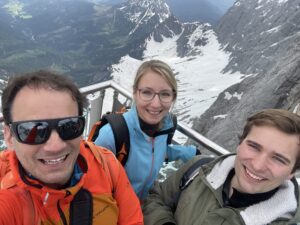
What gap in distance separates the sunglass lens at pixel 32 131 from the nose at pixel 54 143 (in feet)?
0.21

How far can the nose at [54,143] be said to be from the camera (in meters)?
3.20

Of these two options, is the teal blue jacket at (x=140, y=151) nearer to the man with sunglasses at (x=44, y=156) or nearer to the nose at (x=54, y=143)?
the man with sunglasses at (x=44, y=156)

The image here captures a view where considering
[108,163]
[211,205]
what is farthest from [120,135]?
[211,205]

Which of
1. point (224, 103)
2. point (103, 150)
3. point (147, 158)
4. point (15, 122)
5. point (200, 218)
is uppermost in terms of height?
point (15, 122)

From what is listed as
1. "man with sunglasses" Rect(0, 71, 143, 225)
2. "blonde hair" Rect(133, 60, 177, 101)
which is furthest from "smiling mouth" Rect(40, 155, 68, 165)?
"blonde hair" Rect(133, 60, 177, 101)

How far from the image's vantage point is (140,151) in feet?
16.9

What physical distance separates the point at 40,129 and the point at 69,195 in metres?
0.64

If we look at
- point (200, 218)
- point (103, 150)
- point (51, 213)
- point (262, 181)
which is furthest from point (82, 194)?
point (262, 181)

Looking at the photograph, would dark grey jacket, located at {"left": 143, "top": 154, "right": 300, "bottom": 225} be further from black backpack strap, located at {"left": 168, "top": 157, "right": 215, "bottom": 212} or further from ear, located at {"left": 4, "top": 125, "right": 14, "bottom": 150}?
ear, located at {"left": 4, "top": 125, "right": 14, "bottom": 150}

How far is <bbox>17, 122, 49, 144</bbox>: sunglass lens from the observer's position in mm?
3105

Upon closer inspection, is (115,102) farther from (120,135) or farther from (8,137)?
(8,137)

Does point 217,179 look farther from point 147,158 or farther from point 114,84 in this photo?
point 114,84

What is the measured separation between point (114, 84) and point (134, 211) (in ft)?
10.4

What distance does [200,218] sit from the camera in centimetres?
397
